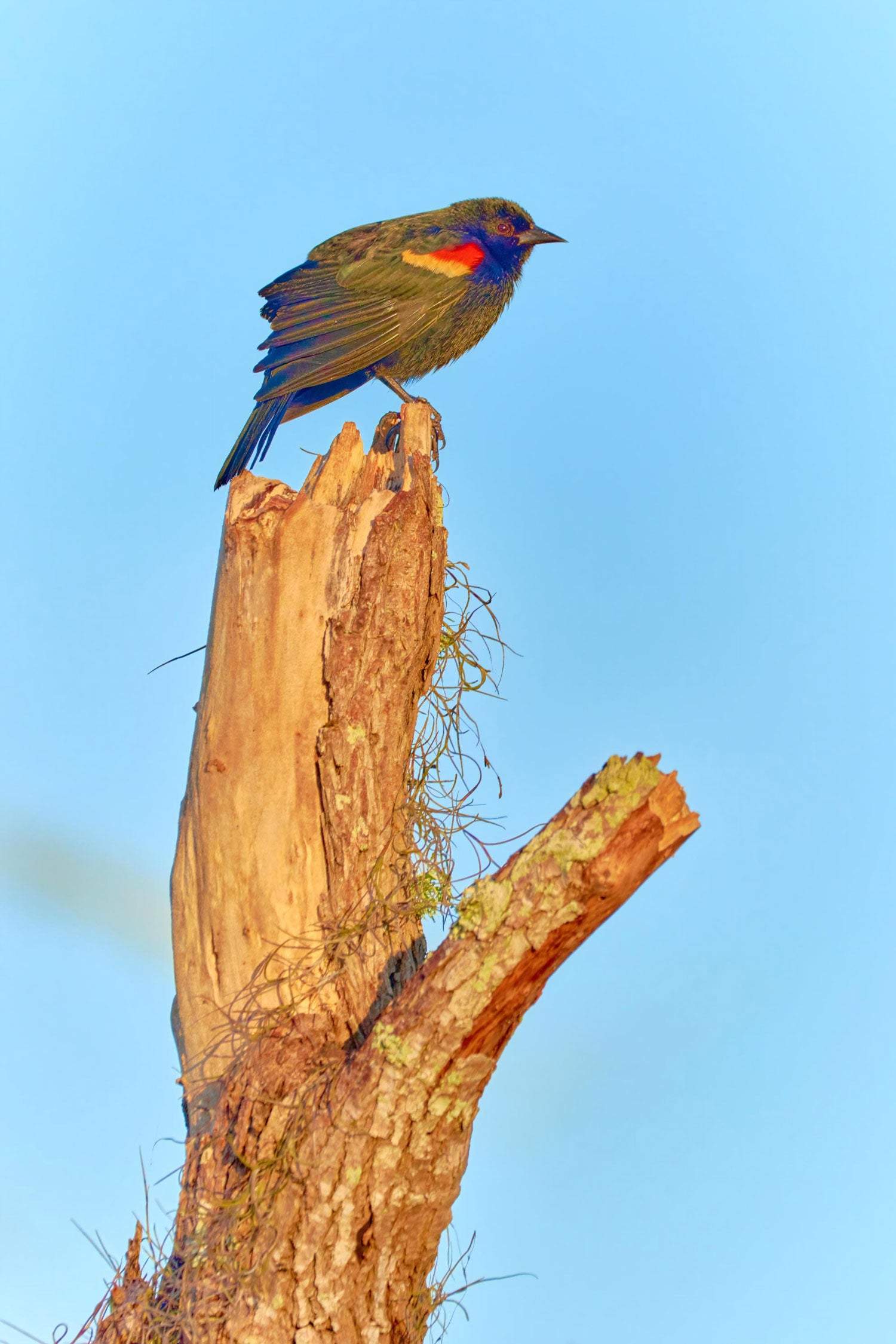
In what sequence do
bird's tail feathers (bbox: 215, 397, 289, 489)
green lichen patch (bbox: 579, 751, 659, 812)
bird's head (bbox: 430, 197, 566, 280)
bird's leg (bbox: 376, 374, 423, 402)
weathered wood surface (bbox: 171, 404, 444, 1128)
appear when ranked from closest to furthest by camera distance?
1. green lichen patch (bbox: 579, 751, 659, 812)
2. weathered wood surface (bbox: 171, 404, 444, 1128)
3. bird's tail feathers (bbox: 215, 397, 289, 489)
4. bird's leg (bbox: 376, 374, 423, 402)
5. bird's head (bbox: 430, 197, 566, 280)

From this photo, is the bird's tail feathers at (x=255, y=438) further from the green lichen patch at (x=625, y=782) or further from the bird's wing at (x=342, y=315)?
the green lichen patch at (x=625, y=782)

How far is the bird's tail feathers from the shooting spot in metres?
3.99

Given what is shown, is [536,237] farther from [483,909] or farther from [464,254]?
[483,909]

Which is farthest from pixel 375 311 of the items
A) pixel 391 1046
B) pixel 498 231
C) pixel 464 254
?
pixel 391 1046

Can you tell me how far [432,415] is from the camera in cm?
429

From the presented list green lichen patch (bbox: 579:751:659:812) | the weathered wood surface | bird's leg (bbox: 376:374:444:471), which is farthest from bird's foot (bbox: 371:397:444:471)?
green lichen patch (bbox: 579:751:659:812)

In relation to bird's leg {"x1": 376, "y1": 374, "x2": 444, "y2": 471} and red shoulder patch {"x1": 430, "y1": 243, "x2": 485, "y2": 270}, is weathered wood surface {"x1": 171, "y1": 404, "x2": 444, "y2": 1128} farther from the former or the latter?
red shoulder patch {"x1": 430, "y1": 243, "x2": 485, "y2": 270}

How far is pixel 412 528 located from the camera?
3225 millimetres

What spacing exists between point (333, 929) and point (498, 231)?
140 inches

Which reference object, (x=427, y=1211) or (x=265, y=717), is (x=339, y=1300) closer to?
(x=427, y=1211)

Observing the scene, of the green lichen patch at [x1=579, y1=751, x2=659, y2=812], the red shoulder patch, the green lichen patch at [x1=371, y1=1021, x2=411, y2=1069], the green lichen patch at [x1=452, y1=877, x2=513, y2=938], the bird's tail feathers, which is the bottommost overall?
the green lichen patch at [x1=371, y1=1021, x2=411, y2=1069]

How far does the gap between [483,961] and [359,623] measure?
40.0 inches

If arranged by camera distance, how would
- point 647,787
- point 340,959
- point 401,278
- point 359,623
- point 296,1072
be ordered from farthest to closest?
1. point 401,278
2. point 359,623
3. point 340,959
4. point 296,1072
5. point 647,787

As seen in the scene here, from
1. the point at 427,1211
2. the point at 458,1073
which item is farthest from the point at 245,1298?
the point at 458,1073
